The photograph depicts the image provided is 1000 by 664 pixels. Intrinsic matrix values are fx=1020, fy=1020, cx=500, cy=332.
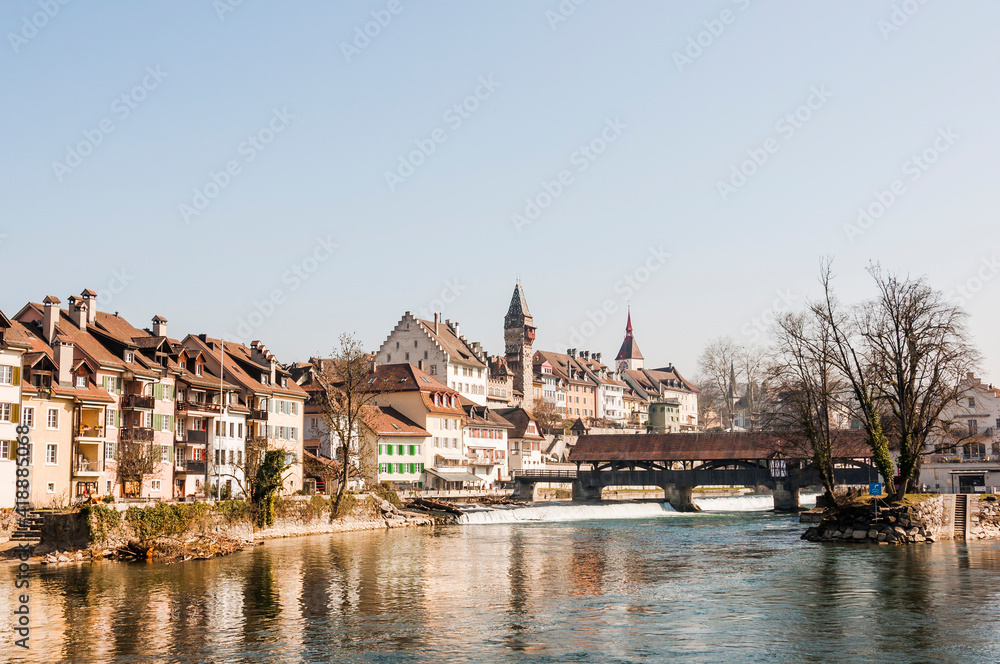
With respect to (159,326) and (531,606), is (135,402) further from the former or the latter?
(531,606)

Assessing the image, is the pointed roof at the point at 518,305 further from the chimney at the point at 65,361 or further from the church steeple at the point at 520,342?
the chimney at the point at 65,361

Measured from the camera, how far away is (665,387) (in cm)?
17625

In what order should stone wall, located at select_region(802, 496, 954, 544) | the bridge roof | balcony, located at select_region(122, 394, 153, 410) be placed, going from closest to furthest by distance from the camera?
1. stone wall, located at select_region(802, 496, 954, 544)
2. balcony, located at select_region(122, 394, 153, 410)
3. the bridge roof

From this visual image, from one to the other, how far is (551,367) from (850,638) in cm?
12957

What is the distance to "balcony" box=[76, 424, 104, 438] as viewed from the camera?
41.9 metres

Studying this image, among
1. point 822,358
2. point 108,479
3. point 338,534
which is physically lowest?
point 338,534

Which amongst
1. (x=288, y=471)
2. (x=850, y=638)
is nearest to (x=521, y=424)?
(x=288, y=471)

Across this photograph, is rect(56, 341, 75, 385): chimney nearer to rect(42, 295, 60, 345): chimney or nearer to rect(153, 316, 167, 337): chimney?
rect(42, 295, 60, 345): chimney

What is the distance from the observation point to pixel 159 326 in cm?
5531

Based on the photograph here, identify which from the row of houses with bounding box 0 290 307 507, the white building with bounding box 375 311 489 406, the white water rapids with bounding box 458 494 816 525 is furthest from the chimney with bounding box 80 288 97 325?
the white building with bounding box 375 311 489 406

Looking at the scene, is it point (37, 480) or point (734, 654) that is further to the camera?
point (37, 480)

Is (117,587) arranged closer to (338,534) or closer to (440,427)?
(338,534)

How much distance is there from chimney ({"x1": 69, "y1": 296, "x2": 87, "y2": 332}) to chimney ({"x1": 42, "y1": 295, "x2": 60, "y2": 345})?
256cm

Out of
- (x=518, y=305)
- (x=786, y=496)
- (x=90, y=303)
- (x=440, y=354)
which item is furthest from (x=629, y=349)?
(x=90, y=303)
